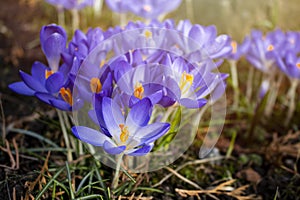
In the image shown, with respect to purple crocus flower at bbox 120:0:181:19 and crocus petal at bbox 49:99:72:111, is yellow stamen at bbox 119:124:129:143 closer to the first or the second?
crocus petal at bbox 49:99:72:111

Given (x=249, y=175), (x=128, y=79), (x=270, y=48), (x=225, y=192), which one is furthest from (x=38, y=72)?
(x=270, y=48)

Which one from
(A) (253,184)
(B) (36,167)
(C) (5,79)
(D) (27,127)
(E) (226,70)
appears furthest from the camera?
(E) (226,70)

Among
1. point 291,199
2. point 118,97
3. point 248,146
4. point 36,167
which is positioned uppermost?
point 118,97

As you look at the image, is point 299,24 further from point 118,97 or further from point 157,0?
point 118,97

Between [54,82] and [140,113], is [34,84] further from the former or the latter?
[140,113]

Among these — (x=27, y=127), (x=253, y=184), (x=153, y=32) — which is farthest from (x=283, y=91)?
(x=27, y=127)

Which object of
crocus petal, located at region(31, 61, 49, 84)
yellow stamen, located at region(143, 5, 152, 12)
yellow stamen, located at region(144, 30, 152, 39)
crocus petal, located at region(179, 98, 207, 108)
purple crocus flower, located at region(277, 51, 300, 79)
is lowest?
crocus petal, located at region(179, 98, 207, 108)

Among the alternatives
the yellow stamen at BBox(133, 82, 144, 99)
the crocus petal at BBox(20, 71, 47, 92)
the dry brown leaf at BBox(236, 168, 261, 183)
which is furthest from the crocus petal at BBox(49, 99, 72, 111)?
the dry brown leaf at BBox(236, 168, 261, 183)

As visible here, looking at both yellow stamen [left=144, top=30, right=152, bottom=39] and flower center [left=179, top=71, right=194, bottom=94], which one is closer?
flower center [left=179, top=71, right=194, bottom=94]

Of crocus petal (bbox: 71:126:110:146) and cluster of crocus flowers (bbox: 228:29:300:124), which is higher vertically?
cluster of crocus flowers (bbox: 228:29:300:124)
